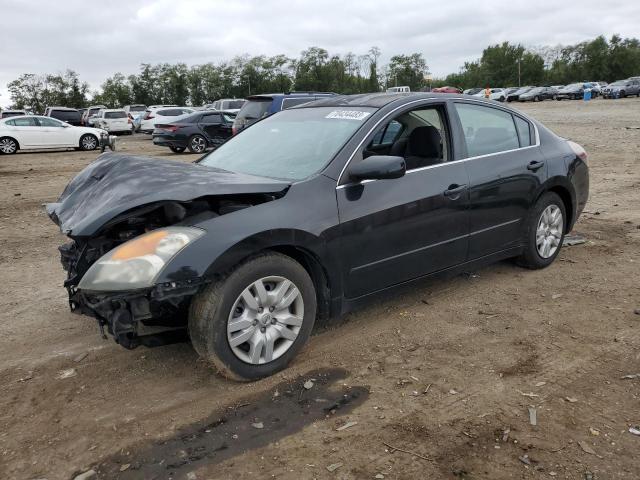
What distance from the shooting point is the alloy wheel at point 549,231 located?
5133 mm

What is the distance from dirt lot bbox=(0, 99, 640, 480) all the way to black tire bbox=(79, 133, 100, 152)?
757 inches

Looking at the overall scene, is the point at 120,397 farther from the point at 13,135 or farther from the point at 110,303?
the point at 13,135

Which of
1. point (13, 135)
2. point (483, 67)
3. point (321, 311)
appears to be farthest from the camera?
point (483, 67)

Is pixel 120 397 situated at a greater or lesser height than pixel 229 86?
lesser

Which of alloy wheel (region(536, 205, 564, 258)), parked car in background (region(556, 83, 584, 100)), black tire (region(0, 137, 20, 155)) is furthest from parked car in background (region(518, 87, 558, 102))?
alloy wheel (region(536, 205, 564, 258))

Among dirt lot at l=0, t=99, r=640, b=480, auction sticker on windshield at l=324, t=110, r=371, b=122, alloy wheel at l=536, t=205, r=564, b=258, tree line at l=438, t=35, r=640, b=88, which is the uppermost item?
tree line at l=438, t=35, r=640, b=88

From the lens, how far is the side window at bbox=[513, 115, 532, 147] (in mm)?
5016

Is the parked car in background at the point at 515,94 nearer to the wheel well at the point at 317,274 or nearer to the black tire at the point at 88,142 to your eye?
the black tire at the point at 88,142

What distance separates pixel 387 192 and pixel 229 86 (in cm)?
8998

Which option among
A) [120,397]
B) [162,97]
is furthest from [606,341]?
[162,97]

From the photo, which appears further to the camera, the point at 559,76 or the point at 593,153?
the point at 559,76

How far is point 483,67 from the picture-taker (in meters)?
103

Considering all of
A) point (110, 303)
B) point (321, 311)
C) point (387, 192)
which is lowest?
point (321, 311)

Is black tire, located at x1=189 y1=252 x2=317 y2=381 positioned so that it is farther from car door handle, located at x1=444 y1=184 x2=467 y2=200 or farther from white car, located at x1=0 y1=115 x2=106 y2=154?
white car, located at x1=0 y1=115 x2=106 y2=154
